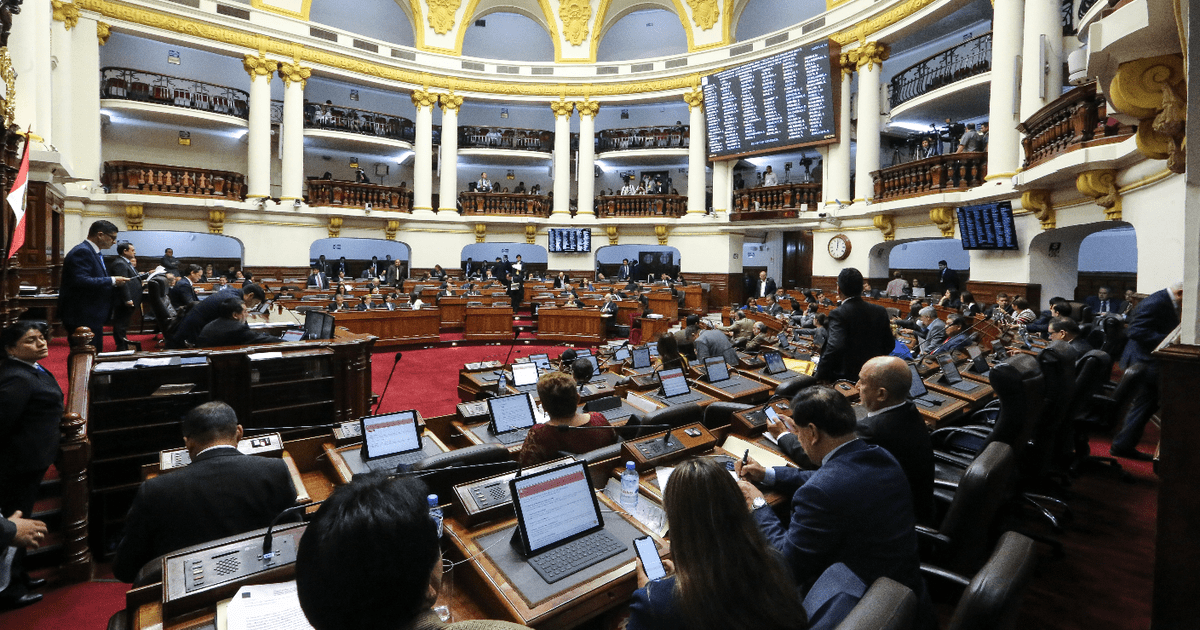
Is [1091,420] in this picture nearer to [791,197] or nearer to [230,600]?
[230,600]

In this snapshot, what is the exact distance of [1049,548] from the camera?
131 inches

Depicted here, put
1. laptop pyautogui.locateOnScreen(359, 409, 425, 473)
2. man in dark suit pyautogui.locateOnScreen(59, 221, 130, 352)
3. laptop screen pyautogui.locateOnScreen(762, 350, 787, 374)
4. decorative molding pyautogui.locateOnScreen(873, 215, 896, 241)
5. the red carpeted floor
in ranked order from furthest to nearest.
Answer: decorative molding pyautogui.locateOnScreen(873, 215, 896, 241)
laptop screen pyautogui.locateOnScreen(762, 350, 787, 374)
man in dark suit pyautogui.locateOnScreen(59, 221, 130, 352)
laptop pyautogui.locateOnScreen(359, 409, 425, 473)
the red carpeted floor

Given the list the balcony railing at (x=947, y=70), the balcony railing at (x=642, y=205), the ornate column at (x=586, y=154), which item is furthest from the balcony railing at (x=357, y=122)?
the balcony railing at (x=947, y=70)

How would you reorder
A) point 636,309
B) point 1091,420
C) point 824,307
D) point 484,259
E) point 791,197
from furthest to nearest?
point 484,259 < point 791,197 < point 636,309 < point 824,307 < point 1091,420

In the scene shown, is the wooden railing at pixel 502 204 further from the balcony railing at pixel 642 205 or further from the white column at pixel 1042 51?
the white column at pixel 1042 51

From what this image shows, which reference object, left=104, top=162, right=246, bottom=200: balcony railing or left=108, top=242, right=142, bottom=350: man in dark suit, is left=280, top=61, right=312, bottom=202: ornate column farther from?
left=108, top=242, right=142, bottom=350: man in dark suit

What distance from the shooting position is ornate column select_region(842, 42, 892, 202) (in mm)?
13141

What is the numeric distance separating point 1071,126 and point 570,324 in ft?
28.1

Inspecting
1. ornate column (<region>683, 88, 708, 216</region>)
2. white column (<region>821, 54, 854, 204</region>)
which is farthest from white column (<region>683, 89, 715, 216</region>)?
white column (<region>821, 54, 854, 204</region>)

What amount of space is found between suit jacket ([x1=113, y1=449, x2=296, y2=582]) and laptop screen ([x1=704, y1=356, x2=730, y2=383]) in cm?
346

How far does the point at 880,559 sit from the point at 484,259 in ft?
66.5

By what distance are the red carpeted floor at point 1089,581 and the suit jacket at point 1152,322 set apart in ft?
3.16

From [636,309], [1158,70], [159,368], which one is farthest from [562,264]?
[1158,70]

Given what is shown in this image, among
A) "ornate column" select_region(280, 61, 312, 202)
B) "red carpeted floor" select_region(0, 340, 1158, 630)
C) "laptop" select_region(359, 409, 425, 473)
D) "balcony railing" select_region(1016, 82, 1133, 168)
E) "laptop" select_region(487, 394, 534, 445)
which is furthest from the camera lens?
"ornate column" select_region(280, 61, 312, 202)
